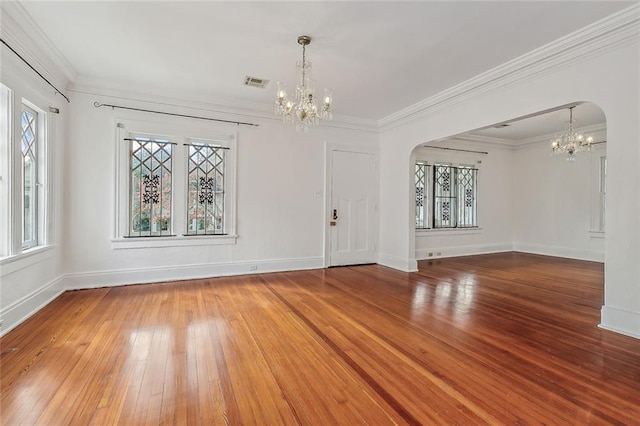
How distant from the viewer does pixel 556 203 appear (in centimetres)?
766

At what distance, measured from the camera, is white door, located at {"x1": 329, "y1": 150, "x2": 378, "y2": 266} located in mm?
6223

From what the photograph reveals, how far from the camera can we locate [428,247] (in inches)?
290

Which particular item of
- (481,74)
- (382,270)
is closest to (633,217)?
(481,74)

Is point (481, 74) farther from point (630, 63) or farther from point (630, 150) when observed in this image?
point (630, 150)

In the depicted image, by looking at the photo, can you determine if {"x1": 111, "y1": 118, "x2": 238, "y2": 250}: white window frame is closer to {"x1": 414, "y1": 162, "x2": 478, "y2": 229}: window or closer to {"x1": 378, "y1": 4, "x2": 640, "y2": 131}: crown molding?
{"x1": 378, "y1": 4, "x2": 640, "y2": 131}: crown molding

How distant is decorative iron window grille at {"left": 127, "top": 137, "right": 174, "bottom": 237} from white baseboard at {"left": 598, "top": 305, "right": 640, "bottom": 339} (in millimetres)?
5705

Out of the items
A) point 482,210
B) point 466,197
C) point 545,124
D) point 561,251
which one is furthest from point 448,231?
point 545,124

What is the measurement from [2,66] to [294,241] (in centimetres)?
433

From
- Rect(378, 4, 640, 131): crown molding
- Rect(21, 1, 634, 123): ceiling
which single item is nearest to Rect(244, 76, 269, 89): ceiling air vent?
Rect(21, 1, 634, 123): ceiling

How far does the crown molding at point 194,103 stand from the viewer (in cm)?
A: 452

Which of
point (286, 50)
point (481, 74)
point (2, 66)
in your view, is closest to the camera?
point (2, 66)

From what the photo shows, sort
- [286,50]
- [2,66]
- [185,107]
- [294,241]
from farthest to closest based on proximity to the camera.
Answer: [294,241] → [185,107] → [286,50] → [2,66]

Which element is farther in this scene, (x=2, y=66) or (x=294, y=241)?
(x=294, y=241)

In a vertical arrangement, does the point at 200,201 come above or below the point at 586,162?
below
